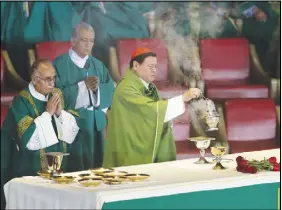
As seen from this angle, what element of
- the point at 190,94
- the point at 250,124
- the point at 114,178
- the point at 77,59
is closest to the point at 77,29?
the point at 77,59

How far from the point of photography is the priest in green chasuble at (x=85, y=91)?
745 cm

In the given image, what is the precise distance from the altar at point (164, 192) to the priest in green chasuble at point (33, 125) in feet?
2.93

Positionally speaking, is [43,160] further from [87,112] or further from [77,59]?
[77,59]

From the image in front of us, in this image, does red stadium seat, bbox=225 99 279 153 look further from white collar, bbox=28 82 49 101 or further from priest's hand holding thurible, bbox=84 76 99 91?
white collar, bbox=28 82 49 101

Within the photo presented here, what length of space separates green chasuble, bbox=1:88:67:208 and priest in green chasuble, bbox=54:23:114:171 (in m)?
0.17

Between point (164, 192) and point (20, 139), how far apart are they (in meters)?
1.76

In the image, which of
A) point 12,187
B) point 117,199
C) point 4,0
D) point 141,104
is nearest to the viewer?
point 117,199

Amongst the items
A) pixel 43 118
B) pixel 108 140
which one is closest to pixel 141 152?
pixel 108 140

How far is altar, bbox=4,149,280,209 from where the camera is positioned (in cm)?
579

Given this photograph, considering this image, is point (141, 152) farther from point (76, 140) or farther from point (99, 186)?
point (99, 186)

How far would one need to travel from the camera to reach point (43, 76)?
733cm

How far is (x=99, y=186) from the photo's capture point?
19.4 feet

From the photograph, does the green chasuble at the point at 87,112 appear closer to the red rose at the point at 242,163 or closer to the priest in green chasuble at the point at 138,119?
the priest in green chasuble at the point at 138,119

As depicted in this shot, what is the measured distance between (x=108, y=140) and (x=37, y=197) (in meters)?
→ 1.72
